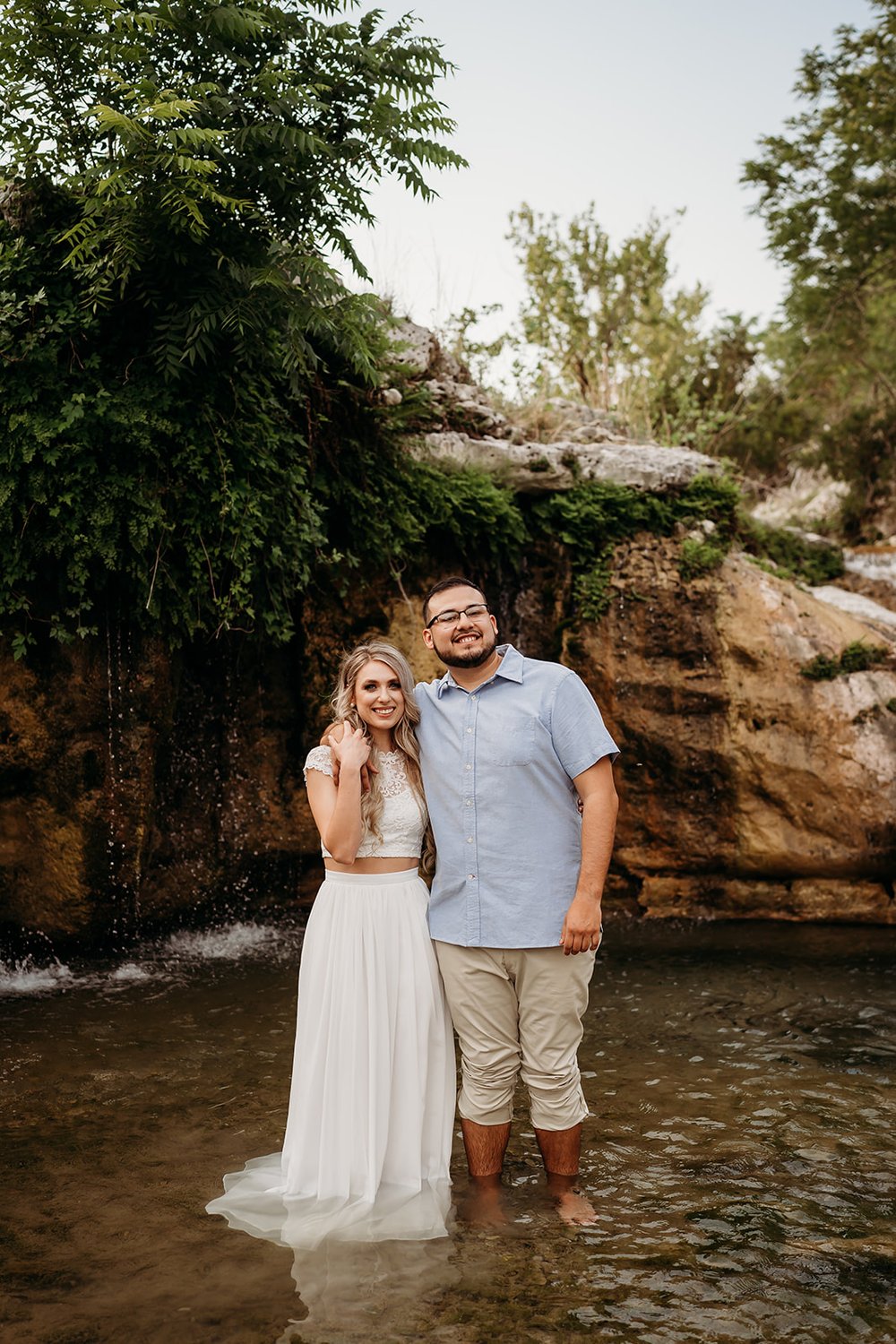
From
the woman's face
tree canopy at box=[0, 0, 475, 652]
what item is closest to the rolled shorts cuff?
the woman's face

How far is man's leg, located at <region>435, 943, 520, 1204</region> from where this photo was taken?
4.05m

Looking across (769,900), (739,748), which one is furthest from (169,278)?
(769,900)

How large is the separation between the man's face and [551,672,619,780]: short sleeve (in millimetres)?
348

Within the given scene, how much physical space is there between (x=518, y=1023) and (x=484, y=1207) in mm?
689

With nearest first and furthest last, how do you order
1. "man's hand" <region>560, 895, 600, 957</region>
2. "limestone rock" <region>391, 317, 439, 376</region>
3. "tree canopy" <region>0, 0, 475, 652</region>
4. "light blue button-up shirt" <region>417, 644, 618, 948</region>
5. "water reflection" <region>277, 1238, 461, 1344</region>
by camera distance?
"water reflection" <region>277, 1238, 461, 1344</region> → "man's hand" <region>560, 895, 600, 957</region> → "light blue button-up shirt" <region>417, 644, 618, 948</region> → "tree canopy" <region>0, 0, 475, 652</region> → "limestone rock" <region>391, 317, 439, 376</region>

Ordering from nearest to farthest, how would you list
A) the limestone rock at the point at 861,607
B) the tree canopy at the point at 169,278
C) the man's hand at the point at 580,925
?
1. the man's hand at the point at 580,925
2. the tree canopy at the point at 169,278
3. the limestone rock at the point at 861,607

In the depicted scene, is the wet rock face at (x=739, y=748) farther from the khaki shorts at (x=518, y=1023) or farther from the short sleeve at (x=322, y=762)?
the short sleeve at (x=322, y=762)

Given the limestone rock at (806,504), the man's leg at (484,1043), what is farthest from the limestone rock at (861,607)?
the man's leg at (484,1043)

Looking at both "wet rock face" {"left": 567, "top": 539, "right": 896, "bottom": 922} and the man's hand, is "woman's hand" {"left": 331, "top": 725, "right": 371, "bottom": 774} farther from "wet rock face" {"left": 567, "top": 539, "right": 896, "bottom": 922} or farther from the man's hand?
"wet rock face" {"left": 567, "top": 539, "right": 896, "bottom": 922}

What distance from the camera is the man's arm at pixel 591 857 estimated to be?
3852 millimetres

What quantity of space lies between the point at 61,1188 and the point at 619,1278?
226 centimetres

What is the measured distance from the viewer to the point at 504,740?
4.02 m

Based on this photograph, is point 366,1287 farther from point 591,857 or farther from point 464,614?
point 464,614

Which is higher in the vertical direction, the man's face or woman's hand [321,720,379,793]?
the man's face
